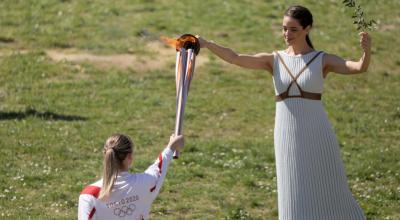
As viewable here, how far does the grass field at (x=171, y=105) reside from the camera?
1101cm

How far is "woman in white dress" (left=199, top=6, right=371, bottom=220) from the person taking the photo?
735 centimetres

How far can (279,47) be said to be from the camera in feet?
62.2

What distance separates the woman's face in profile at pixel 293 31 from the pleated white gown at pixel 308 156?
13 centimetres

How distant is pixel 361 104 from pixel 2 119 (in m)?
5.80

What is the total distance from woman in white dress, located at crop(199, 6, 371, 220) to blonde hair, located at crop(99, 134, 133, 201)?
1459 millimetres

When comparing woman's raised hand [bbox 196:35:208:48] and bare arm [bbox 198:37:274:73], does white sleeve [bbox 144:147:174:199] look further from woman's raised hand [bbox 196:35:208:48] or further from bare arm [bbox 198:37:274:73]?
bare arm [bbox 198:37:274:73]

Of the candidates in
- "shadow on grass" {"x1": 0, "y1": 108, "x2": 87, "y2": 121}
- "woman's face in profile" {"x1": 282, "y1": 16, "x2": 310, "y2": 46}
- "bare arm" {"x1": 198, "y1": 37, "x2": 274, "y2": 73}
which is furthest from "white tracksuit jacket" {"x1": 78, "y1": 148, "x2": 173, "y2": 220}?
"shadow on grass" {"x1": 0, "y1": 108, "x2": 87, "y2": 121}

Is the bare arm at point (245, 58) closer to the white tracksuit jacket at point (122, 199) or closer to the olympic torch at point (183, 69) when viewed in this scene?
the olympic torch at point (183, 69)

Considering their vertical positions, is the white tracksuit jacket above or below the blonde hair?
below

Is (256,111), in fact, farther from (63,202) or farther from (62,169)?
(63,202)

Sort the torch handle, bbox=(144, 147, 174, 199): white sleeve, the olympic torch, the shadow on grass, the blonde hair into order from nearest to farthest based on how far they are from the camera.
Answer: the blonde hair → bbox=(144, 147, 174, 199): white sleeve → the torch handle → the olympic torch → the shadow on grass

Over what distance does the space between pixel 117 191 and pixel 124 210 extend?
5.3 inches

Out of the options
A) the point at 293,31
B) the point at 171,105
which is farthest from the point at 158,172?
the point at 171,105

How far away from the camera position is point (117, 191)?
621 cm
